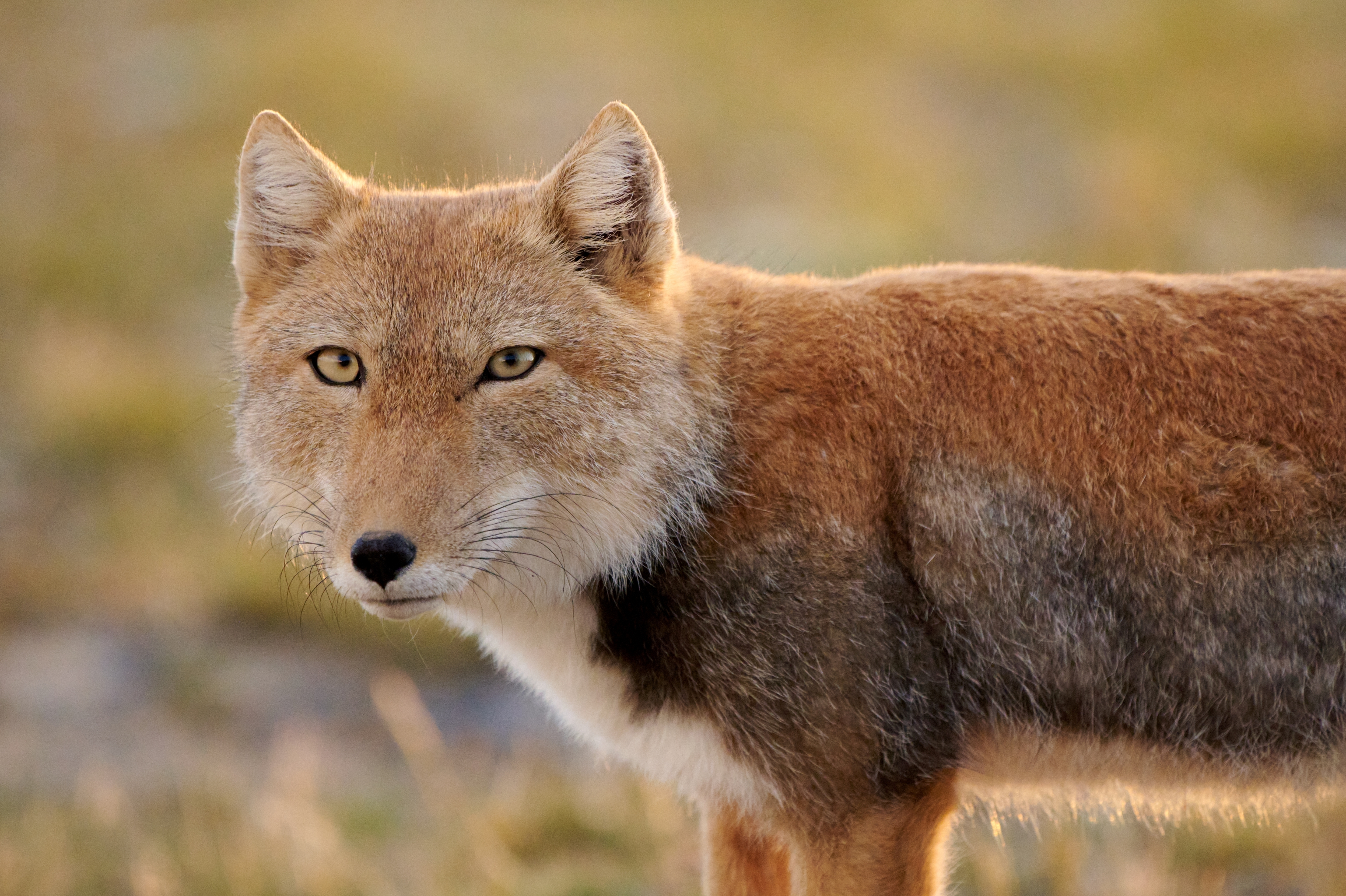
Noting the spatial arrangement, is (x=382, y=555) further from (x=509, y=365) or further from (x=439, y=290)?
(x=439, y=290)

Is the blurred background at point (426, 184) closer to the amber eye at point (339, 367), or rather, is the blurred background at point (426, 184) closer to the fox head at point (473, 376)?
the fox head at point (473, 376)

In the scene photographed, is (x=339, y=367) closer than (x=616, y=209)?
Yes

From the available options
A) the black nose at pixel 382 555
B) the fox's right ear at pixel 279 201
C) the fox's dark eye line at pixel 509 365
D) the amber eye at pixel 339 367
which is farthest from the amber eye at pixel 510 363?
the fox's right ear at pixel 279 201

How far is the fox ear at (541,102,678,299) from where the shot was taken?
4.04 meters

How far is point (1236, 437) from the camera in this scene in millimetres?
3820

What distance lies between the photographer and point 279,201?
14.1 feet

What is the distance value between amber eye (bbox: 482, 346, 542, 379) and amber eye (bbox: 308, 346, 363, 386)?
40 centimetres

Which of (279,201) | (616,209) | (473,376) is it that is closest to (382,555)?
(473,376)

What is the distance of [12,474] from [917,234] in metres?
9.51

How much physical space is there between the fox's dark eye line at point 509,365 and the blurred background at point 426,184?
1541mm

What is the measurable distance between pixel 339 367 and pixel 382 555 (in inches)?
30.5

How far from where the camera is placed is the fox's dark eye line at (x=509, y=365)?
3861 millimetres

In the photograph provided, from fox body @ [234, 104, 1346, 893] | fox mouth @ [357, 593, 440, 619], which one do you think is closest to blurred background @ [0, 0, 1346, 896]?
fox body @ [234, 104, 1346, 893]

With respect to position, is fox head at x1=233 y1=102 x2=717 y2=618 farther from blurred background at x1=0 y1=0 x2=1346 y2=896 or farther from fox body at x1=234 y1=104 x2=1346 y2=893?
blurred background at x1=0 y1=0 x2=1346 y2=896
